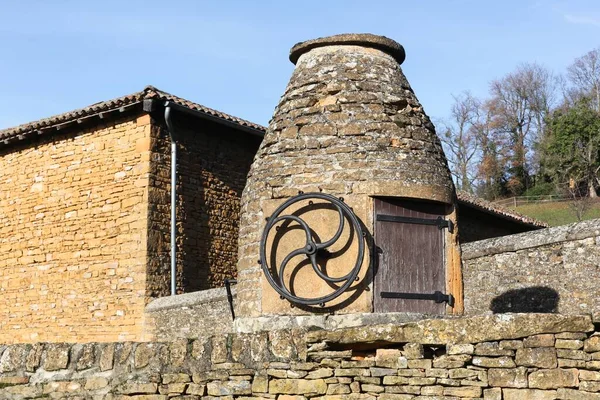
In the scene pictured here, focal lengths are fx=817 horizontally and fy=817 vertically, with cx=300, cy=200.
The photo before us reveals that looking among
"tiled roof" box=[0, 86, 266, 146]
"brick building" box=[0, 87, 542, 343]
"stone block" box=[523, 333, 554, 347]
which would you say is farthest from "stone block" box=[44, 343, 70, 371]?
"tiled roof" box=[0, 86, 266, 146]

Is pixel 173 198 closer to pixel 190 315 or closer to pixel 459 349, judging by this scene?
pixel 190 315

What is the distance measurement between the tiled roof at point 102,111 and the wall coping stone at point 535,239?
201 inches

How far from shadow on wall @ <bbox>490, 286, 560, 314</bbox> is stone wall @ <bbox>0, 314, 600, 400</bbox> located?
21.5 feet

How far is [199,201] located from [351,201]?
8350mm

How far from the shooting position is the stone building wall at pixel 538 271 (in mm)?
10625

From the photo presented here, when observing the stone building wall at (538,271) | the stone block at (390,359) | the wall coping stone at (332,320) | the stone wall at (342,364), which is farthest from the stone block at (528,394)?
the stone building wall at (538,271)

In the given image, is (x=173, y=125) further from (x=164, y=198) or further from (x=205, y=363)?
(x=205, y=363)

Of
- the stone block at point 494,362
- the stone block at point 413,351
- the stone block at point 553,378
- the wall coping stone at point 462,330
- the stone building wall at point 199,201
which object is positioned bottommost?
the stone block at point 553,378

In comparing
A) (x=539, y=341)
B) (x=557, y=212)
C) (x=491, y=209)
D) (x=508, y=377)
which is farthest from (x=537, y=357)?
(x=557, y=212)

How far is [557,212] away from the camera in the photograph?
3603 cm

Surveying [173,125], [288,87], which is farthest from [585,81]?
[288,87]

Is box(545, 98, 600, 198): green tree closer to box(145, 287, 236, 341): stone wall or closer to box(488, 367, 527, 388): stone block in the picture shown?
box(145, 287, 236, 341): stone wall

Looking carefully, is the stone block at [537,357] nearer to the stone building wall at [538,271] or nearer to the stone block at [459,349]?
the stone block at [459,349]

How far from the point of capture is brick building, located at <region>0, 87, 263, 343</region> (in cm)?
1395
